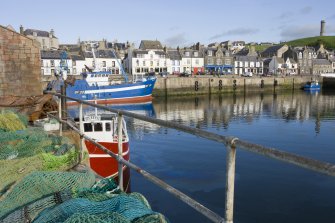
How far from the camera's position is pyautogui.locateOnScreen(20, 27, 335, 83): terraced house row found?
221 ft

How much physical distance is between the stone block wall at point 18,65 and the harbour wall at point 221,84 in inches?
1559

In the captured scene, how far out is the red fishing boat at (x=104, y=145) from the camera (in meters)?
12.6

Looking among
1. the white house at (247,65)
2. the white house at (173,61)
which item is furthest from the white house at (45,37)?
the white house at (247,65)

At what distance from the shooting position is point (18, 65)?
13.1m

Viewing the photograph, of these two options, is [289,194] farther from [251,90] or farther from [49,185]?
[251,90]

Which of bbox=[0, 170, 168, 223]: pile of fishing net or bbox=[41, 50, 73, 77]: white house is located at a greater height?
bbox=[41, 50, 73, 77]: white house

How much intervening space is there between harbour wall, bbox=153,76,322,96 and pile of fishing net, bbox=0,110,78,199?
47353 mm

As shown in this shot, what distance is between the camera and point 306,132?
24.1 m

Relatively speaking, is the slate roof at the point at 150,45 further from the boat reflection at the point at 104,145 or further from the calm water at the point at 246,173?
the boat reflection at the point at 104,145

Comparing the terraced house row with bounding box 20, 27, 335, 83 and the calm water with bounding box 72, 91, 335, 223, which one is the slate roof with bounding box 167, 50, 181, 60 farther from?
the calm water with bounding box 72, 91, 335, 223

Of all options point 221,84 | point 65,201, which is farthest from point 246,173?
point 221,84

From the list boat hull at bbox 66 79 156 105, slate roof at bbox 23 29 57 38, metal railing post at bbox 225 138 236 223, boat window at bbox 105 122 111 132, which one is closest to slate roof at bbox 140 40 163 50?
slate roof at bbox 23 29 57 38

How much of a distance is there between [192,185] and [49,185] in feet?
34.4

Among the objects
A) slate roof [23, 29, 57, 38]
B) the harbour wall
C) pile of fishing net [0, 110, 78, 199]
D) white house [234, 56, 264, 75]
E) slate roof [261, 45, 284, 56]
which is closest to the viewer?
pile of fishing net [0, 110, 78, 199]
